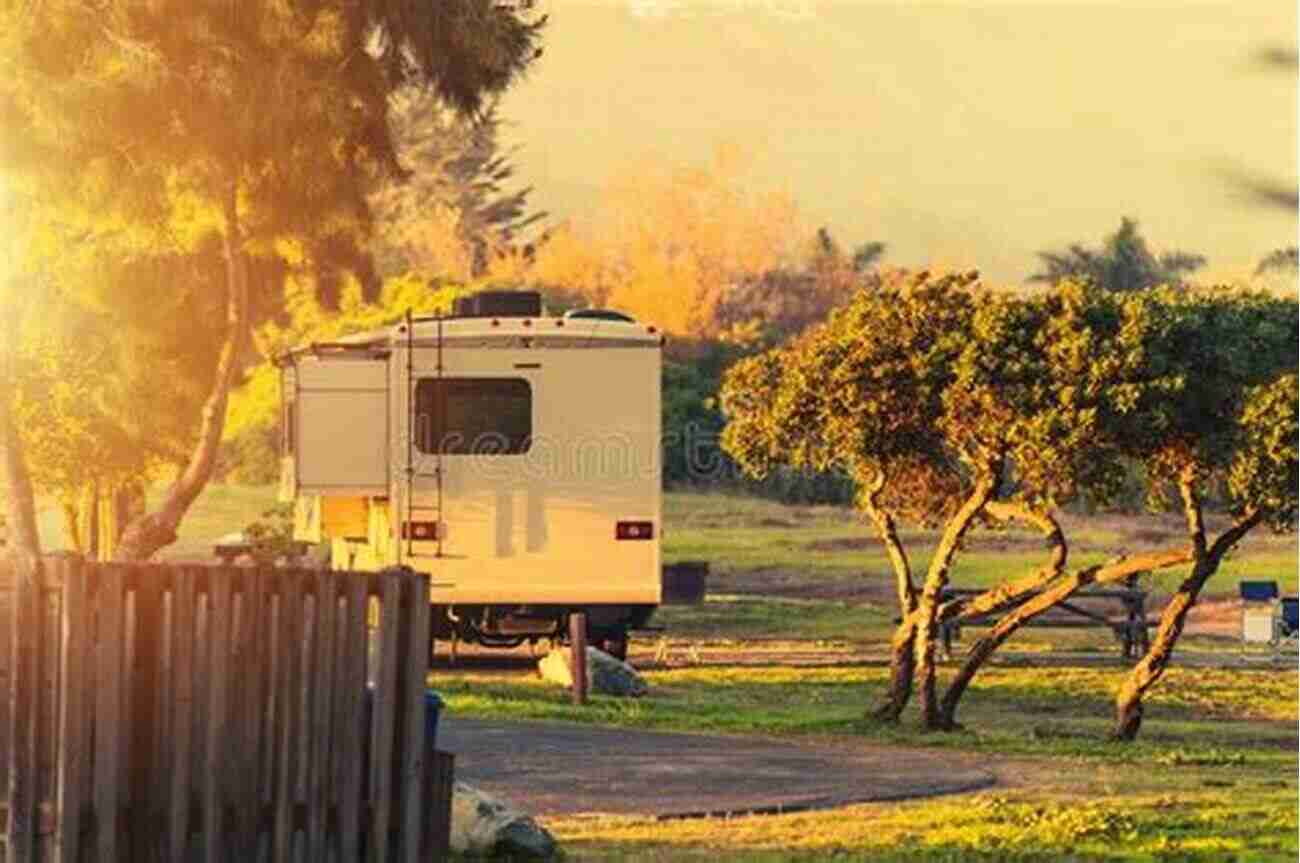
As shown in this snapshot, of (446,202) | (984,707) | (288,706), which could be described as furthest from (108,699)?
(446,202)

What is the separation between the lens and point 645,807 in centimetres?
1942

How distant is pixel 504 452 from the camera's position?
31750mm

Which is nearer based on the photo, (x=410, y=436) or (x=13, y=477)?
(x=410, y=436)

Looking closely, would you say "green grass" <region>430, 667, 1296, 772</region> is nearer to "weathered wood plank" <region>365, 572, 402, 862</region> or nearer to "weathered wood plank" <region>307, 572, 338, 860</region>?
"weathered wood plank" <region>365, 572, 402, 862</region>

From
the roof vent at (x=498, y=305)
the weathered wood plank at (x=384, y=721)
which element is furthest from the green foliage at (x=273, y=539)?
the weathered wood plank at (x=384, y=721)

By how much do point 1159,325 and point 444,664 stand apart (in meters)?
10.9

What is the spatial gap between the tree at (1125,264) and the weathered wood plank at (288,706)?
82713 millimetres

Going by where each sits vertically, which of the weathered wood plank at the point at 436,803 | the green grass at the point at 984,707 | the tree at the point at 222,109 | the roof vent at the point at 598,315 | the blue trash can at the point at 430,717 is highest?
the tree at the point at 222,109

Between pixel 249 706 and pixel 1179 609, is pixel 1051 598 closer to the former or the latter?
pixel 1179 609

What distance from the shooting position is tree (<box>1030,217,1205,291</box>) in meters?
103

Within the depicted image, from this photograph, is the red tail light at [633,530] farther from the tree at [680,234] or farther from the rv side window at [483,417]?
the tree at [680,234]

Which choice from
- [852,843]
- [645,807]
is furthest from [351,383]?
[852,843]

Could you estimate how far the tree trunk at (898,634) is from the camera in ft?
89.9

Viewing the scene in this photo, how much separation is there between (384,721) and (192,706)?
94 cm
